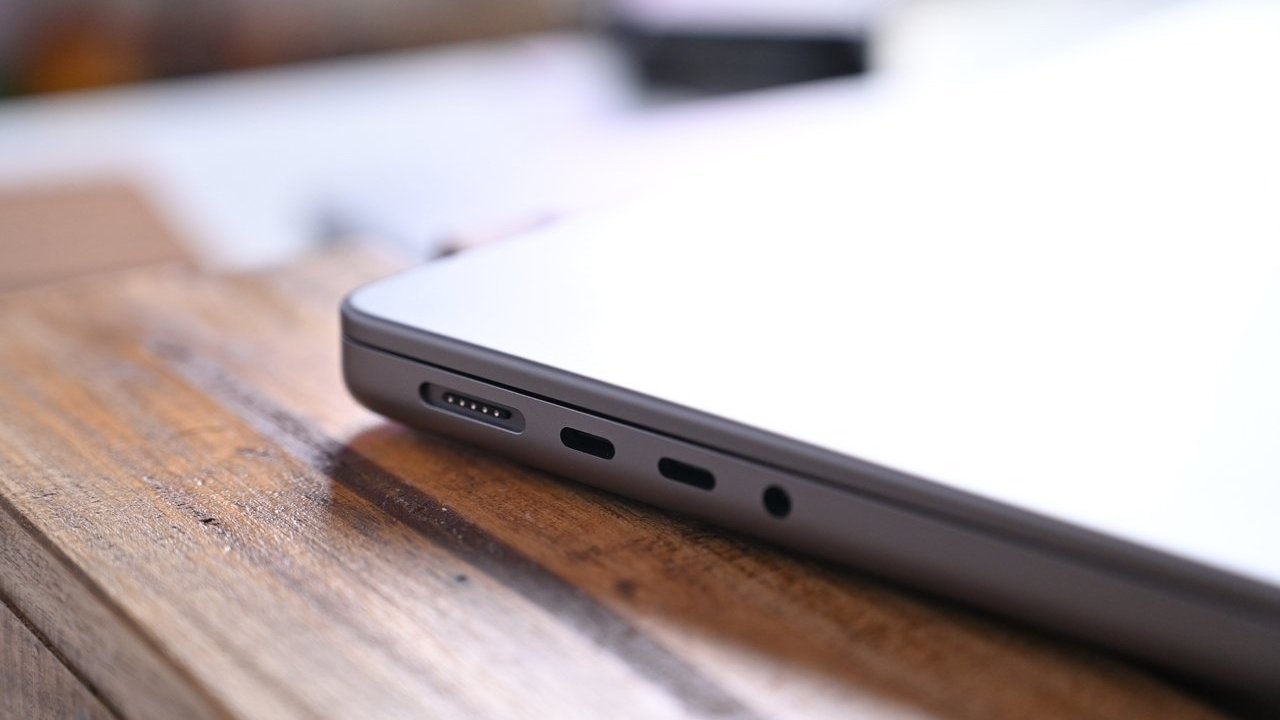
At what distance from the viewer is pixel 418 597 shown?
321 millimetres

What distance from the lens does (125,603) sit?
1.02ft

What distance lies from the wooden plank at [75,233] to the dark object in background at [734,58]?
1.06 metres

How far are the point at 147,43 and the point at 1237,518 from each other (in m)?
2.38

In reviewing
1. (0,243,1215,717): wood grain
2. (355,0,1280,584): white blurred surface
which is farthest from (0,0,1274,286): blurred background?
(0,243,1215,717): wood grain

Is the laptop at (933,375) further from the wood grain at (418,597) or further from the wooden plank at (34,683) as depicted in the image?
the wooden plank at (34,683)

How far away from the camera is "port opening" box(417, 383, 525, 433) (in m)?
0.38

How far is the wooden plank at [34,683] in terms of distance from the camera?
0.34m

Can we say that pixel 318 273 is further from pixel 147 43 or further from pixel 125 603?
pixel 147 43

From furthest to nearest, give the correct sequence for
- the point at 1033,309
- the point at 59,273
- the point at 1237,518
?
the point at 59,273, the point at 1033,309, the point at 1237,518

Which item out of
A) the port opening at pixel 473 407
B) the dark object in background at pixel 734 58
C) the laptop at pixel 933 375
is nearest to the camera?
the laptop at pixel 933 375

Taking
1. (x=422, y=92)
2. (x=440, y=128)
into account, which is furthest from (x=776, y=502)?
(x=422, y=92)

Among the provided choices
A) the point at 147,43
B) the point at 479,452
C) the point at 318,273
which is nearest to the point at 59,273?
the point at 318,273

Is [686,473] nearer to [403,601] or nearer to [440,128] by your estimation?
[403,601]

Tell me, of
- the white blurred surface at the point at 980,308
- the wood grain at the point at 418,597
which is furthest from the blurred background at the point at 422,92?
the wood grain at the point at 418,597
